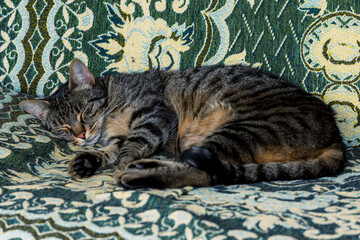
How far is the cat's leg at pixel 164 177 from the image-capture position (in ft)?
5.24

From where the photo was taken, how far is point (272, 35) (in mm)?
2268

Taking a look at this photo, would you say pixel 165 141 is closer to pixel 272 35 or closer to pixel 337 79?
pixel 272 35

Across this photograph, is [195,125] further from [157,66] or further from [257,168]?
[257,168]

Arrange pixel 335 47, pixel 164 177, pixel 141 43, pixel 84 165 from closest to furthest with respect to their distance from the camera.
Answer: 1. pixel 164 177
2. pixel 84 165
3. pixel 335 47
4. pixel 141 43

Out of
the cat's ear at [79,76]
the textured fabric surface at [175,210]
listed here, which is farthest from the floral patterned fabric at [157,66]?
the cat's ear at [79,76]

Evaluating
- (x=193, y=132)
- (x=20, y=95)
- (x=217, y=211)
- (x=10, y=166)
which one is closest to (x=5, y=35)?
(x=20, y=95)

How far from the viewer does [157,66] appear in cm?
245

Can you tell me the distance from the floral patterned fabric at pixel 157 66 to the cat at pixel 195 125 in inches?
2.4

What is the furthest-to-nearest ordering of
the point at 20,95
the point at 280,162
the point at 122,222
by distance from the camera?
the point at 20,95 → the point at 280,162 → the point at 122,222

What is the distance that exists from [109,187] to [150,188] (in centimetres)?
15

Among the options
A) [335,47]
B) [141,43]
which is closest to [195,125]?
[141,43]

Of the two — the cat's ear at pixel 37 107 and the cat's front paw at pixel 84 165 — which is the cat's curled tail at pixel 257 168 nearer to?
the cat's front paw at pixel 84 165

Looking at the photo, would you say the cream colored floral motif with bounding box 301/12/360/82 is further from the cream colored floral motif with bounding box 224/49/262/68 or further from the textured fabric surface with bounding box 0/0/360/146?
the cream colored floral motif with bounding box 224/49/262/68

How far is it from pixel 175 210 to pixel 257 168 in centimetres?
49
